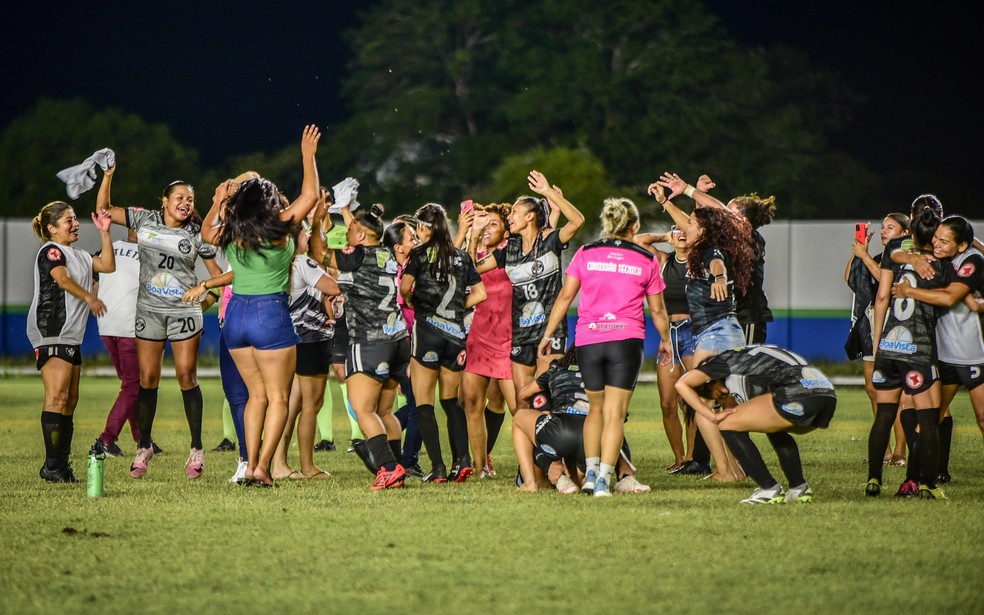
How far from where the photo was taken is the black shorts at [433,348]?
9.52 meters

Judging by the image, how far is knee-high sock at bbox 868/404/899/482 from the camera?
885cm

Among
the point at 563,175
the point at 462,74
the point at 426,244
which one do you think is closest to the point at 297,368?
the point at 426,244

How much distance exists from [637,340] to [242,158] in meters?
41.9

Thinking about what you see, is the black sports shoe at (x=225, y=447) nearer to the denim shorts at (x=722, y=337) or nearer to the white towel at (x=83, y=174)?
the white towel at (x=83, y=174)

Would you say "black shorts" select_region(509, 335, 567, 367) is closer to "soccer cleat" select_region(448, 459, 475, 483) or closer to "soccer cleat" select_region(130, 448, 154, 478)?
"soccer cleat" select_region(448, 459, 475, 483)

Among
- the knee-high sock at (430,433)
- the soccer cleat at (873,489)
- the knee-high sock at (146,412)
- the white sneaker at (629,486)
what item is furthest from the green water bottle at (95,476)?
the soccer cleat at (873,489)

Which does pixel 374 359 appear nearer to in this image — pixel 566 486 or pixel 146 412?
pixel 566 486

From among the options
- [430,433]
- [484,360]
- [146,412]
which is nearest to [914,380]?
[484,360]

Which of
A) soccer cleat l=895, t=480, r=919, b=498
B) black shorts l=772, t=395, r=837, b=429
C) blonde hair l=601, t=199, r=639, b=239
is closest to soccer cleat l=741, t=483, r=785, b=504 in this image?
black shorts l=772, t=395, r=837, b=429

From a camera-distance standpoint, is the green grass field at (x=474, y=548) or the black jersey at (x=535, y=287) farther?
the black jersey at (x=535, y=287)

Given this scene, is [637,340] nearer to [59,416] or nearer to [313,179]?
[313,179]

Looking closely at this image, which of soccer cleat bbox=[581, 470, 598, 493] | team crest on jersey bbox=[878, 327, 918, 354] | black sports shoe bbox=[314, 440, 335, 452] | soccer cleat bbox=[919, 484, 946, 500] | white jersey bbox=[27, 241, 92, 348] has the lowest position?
black sports shoe bbox=[314, 440, 335, 452]

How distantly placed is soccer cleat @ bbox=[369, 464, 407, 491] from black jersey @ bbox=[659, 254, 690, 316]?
275cm

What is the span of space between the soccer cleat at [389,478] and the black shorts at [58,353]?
2353mm
